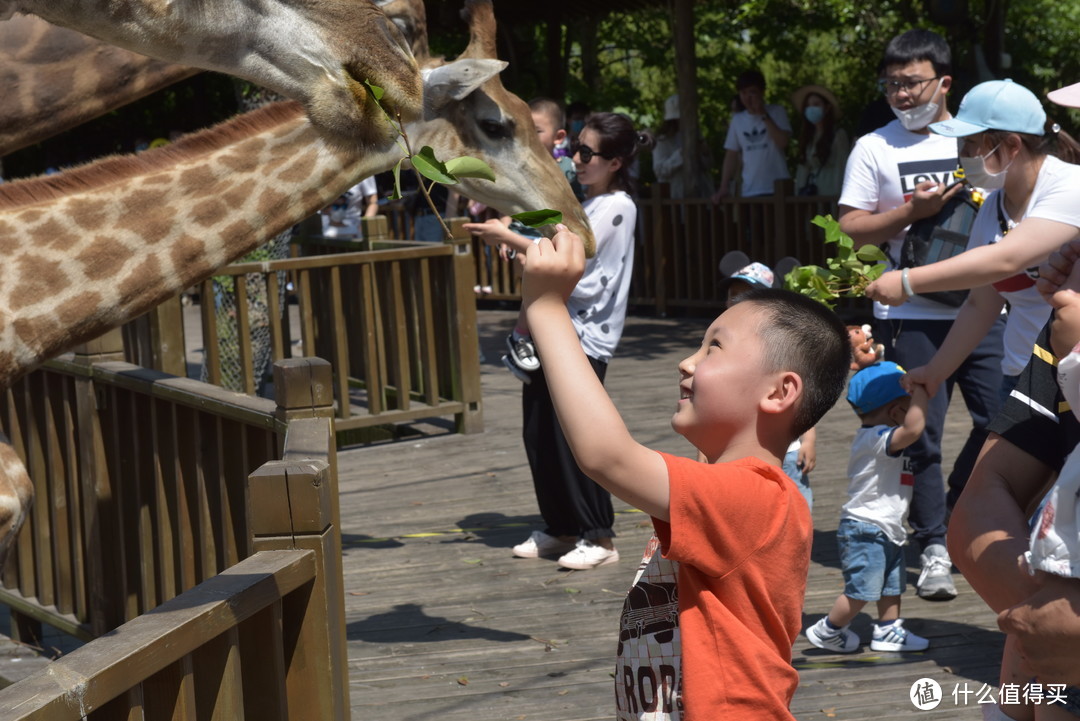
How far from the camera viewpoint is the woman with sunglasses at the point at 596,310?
635 cm

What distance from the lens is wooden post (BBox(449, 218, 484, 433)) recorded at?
9.48 meters

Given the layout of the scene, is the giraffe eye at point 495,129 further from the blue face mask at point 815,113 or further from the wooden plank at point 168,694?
the blue face mask at point 815,113

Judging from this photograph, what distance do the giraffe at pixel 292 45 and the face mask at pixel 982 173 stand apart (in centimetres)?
201

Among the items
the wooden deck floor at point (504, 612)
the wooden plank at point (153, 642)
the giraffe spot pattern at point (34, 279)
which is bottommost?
the wooden deck floor at point (504, 612)

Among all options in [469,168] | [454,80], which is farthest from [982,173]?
[469,168]

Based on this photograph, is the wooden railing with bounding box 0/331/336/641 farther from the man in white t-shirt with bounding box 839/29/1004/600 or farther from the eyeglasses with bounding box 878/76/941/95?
the eyeglasses with bounding box 878/76/941/95

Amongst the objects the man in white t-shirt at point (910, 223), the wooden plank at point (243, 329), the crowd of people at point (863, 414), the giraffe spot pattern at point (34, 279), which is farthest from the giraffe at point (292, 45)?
the wooden plank at point (243, 329)

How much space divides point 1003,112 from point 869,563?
5.68 feet

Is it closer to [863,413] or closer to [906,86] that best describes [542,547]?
[863,413]

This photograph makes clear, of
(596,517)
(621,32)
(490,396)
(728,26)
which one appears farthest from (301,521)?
(621,32)

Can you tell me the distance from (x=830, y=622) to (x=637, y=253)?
1106 centimetres

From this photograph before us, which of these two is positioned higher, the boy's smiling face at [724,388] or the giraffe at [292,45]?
the giraffe at [292,45]

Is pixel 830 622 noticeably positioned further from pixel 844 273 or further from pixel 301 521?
pixel 301 521

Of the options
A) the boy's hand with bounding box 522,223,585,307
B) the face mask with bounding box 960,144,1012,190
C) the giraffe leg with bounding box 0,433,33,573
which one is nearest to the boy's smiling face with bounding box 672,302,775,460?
the boy's hand with bounding box 522,223,585,307
